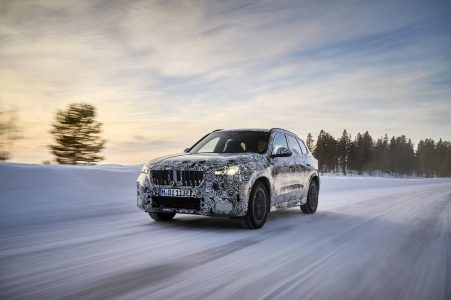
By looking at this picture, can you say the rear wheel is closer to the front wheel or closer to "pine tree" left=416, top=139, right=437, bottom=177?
the front wheel

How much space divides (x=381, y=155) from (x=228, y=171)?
172 m

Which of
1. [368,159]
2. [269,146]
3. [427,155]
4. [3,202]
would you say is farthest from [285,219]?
[427,155]

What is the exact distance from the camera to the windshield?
28.7 ft

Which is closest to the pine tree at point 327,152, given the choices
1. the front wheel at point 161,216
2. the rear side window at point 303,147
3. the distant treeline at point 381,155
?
the distant treeline at point 381,155

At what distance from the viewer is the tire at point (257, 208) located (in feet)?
24.6

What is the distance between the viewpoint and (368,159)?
15525 cm

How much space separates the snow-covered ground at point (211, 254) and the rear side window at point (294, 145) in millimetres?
1416

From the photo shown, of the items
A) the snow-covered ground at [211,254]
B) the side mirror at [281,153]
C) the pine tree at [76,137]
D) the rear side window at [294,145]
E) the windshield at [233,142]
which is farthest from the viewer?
the pine tree at [76,137]

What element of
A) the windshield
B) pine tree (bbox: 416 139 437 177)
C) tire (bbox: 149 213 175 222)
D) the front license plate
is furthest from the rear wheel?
pine tree (bbox: 416 139 437 177)

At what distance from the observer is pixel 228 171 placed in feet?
24.1

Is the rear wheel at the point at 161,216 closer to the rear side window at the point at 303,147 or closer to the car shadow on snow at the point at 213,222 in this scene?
the car shadow on snow at the point at 213,222

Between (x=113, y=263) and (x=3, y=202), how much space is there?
568cm

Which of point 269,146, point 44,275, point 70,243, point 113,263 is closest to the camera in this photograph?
point 44,275

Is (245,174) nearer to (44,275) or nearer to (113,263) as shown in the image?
(113,263)
